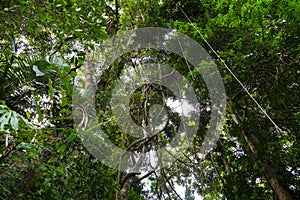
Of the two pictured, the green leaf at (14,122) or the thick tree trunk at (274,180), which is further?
the thick tree trunk at (274,180)

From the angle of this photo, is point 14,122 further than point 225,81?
No

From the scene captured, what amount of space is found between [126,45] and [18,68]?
7.56 ft

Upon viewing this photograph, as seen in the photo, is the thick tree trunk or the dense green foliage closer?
the dense green foliage

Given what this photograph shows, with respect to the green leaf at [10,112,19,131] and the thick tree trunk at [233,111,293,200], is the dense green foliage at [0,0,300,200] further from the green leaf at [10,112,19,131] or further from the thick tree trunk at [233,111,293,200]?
the green leaf at [10,112,19,131]

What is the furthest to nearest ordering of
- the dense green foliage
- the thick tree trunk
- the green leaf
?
the thick tree trunk → the dense green foliage → the green leaf

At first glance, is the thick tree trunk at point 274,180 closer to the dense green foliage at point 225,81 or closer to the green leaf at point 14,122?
the dense green foliage at point 225,81

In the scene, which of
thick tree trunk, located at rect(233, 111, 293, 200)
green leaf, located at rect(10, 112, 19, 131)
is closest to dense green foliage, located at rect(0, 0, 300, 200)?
thick tree trunk, located at rect(233, 111, 293, 200)

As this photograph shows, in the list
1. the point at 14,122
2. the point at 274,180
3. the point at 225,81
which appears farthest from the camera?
the point at 274,180

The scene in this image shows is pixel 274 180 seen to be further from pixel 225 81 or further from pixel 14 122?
pixel 14 122

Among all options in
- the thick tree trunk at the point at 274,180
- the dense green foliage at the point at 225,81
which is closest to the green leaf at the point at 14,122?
the dense green foliage at the point at 225,81

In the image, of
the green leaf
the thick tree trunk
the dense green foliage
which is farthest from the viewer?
the thick tree trunk

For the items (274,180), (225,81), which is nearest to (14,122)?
(225,81)

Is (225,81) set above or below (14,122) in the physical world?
above

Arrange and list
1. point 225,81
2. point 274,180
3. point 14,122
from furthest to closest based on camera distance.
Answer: point 274,180, point 225,81, point 14,122
